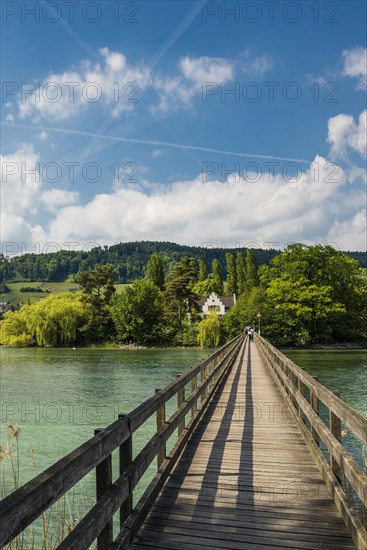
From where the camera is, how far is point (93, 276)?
68.6m

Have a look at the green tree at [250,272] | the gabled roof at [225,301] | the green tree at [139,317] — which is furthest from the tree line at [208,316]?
the green tree at [250,272]

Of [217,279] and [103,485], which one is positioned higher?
[217,279]

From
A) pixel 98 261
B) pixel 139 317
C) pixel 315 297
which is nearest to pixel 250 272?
pixel 139 317

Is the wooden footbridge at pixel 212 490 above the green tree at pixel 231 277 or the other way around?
the other way around

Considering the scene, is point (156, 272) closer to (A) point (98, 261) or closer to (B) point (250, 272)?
(B) point (250, 272)

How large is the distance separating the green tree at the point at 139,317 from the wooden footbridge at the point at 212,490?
55.9 m

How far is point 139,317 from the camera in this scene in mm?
63000

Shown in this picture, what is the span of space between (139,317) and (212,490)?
193 feet

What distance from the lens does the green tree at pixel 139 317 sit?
204 ft

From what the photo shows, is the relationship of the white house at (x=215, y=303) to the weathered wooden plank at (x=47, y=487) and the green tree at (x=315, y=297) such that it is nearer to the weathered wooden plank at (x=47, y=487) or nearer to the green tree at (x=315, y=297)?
the green tree at (x=315, y=297)

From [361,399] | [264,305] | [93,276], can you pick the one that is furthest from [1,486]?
[93,276]

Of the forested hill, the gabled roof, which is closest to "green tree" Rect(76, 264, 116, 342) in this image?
the gabled roof

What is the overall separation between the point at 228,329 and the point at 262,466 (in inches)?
2130

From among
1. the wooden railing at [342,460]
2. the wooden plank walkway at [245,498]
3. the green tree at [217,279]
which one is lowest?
the wooden plank walkway at [245,498]
